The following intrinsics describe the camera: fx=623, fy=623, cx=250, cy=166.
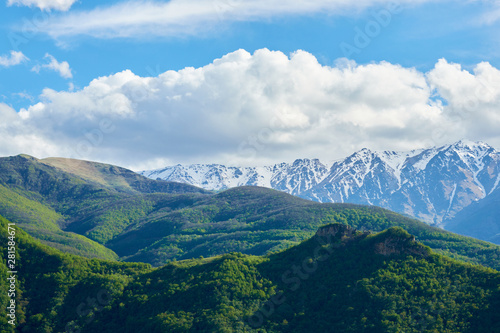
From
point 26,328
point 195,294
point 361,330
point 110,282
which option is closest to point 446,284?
point 361,330

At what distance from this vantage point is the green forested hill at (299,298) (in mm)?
169500

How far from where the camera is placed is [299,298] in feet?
610

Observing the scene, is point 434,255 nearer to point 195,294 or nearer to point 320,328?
point 320,328

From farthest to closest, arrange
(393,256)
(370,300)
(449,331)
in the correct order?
(393,256) → (370,300) → (449,331)

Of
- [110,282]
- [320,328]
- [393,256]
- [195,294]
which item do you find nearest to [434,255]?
[393,256]

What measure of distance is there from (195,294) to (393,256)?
61.4m

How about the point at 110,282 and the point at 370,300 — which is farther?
the point at 110,282

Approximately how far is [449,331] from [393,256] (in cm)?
3441

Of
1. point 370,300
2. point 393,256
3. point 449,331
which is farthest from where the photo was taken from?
point 393,256

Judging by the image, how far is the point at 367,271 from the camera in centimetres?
18700

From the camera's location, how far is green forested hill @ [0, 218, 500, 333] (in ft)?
556

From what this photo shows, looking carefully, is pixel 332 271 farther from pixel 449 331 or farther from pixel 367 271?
pixel 449 331

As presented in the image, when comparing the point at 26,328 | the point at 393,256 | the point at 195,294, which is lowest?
the point at 26,328

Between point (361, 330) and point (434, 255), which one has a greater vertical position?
point (434, 255)
